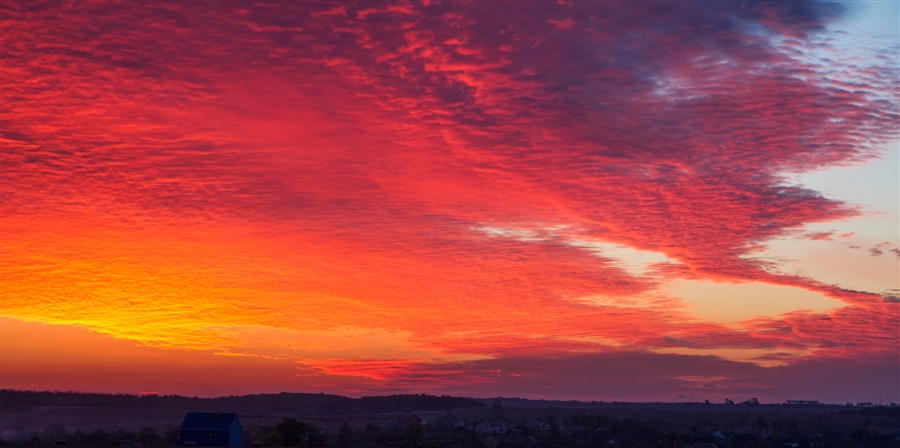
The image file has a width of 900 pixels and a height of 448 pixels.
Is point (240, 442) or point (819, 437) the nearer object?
point (240, 442)

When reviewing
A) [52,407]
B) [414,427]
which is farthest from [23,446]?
[52,407]

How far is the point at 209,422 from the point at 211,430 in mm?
1358

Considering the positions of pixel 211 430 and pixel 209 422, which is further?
pixel 209 422

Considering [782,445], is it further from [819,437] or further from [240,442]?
[240,442]

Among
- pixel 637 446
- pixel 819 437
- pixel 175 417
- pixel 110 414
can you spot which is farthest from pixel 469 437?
pixel 110 414

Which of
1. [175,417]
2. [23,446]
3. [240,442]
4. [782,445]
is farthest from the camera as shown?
[175,417]

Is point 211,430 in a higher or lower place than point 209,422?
lower

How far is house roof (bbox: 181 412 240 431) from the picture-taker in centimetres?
8625

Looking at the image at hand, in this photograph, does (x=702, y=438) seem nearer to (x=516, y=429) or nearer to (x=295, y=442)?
(x=516, y=429)

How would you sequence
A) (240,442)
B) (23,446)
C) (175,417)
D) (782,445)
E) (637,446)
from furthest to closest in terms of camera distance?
(175,417) < (782,445) < (637,446) < (240,442) < (23,446)

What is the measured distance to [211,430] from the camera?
3378 inches

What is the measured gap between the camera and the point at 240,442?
8881 centimetres

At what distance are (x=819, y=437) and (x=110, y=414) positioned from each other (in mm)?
126802

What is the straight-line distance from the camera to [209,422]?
86938mm
